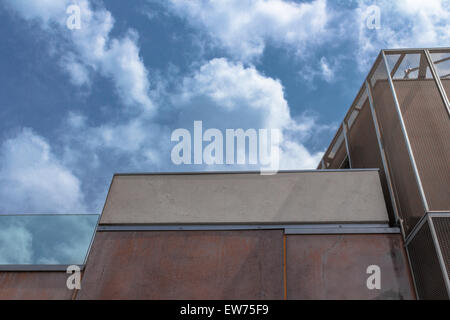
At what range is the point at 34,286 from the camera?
6.55 m

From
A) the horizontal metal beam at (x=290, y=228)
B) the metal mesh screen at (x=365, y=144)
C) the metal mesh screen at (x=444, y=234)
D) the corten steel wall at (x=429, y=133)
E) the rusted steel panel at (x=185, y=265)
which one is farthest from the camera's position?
the metal mesh screen at (x=365, y=144)

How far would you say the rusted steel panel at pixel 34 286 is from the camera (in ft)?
21.0

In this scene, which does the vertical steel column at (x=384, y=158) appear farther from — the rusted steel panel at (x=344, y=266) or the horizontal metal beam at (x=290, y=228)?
the rusted steel panel at (x=344, y=266)

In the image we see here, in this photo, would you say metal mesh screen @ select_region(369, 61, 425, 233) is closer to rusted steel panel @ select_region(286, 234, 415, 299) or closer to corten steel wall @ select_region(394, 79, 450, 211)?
corten steel wall @ select_region(394, 79, 450, 211)

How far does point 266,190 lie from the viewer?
7.32 m

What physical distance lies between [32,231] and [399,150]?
686cm

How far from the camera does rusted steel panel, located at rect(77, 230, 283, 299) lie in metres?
6.10

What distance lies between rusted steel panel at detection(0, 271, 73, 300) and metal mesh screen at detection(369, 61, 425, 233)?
570 centimetres

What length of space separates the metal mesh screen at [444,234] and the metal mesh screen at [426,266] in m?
0.12

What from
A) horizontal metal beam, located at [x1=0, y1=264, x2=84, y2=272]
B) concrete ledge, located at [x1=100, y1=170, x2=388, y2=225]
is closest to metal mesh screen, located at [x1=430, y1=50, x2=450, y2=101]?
concrete ledge, located at [x1=100, y1=170, x2=388, y2=225]

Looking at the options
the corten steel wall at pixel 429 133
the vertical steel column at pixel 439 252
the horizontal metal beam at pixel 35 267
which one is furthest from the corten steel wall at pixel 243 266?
the corten steel wall at pixel 429 133
